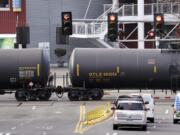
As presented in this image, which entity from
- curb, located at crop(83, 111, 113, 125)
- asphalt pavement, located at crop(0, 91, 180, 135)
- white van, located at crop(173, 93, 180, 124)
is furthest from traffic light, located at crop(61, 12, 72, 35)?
white van, located at crop(173, 93, 180, 124)

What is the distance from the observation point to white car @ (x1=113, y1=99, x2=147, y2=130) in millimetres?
33531

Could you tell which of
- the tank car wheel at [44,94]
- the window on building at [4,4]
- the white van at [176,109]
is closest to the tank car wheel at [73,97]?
the tank car wheel at [44,94]

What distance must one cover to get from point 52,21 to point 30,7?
300 cm

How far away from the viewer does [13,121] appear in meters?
39.0

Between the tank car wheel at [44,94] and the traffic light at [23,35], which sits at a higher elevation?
the traffic light at [23,35]

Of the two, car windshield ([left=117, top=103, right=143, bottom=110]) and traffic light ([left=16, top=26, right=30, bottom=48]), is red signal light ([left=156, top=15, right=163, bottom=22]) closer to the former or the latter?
car windshield ([left=117, top=103, right=143, bottom=110])

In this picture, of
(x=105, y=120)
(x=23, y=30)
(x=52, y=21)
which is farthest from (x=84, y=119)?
(x=52, y=21)

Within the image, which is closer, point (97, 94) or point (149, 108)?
point (149, 108)

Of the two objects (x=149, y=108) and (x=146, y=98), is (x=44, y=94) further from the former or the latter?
(x=149, y=108)

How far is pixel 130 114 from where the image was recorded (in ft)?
110

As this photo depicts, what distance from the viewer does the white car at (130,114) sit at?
3353 centimetres

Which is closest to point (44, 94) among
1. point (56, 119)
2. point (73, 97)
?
point (73, 97)

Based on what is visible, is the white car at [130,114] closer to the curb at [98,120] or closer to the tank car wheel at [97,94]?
Result: the curb at [98,120]

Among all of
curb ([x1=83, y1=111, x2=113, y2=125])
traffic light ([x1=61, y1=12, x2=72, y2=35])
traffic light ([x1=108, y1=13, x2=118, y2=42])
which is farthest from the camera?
traffic light ([x1=108, y1=13, x2=118, y2=42])
